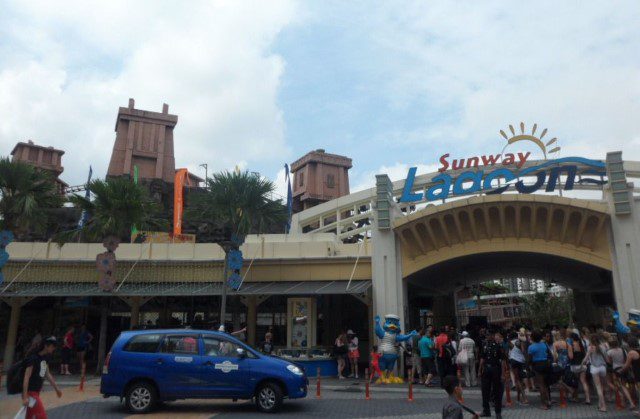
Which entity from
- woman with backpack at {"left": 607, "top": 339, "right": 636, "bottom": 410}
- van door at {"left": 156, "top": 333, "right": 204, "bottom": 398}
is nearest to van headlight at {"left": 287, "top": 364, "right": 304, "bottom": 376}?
van door at {"left": 156, "top": 333, "right": 204, "bottom": 398}

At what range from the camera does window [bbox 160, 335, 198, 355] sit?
11172mm

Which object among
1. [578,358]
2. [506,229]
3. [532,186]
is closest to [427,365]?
[578,358]

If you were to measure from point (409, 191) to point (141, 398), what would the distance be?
14.5m

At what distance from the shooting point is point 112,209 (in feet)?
62.5

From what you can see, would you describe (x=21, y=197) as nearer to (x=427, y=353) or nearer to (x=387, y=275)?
(x=387, y=275)

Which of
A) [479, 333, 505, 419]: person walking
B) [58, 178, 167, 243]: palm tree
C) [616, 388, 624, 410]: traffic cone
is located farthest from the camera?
[58, 178, 167, 243]: palm tree

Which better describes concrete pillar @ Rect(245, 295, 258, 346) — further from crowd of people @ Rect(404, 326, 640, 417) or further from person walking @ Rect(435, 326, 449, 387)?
→ crowd of people @ Rect(404, 326, 640, 417)

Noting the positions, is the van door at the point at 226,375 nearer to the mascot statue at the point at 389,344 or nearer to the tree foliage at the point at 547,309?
the mascot statue at the point at 389,344

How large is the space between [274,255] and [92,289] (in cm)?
728

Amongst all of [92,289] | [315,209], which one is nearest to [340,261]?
[315,209]

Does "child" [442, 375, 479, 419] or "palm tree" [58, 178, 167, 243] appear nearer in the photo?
Answer: "child" [442, 375, 479, 419]

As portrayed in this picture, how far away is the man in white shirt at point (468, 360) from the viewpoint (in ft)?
50.1

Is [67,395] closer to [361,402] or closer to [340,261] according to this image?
[361,402]

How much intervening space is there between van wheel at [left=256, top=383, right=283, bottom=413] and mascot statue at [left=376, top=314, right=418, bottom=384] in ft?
21.7
